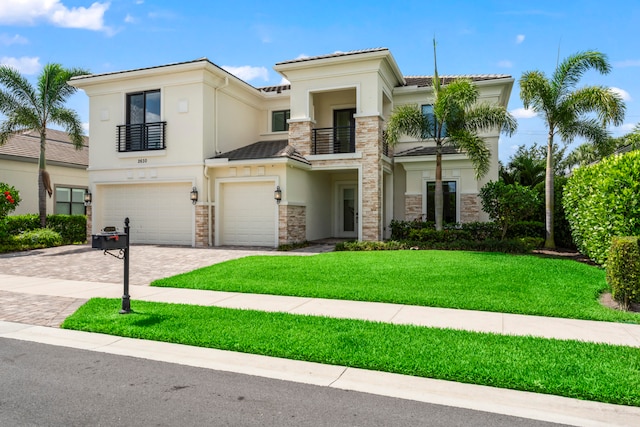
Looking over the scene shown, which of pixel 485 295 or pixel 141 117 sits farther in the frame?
pixel 141 117

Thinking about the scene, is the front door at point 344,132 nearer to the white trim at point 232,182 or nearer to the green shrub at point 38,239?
the white trim at point 232,182

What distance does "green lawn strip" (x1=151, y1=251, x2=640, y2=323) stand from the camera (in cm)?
728

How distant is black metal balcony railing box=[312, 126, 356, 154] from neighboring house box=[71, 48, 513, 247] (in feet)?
0.16

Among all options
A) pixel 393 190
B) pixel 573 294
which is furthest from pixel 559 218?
pixel 573 294

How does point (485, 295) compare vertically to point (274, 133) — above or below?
below

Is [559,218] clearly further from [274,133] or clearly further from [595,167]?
[274,133]

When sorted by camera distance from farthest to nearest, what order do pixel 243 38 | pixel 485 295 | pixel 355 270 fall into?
pixel 243 38 → pixel 355 270 → pixel 485 295

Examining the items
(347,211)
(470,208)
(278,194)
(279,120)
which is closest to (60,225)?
(278,194)

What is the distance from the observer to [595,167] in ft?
34.7

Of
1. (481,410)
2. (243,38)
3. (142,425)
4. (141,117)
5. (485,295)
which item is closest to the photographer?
(142,425)

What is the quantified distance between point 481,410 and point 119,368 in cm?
365

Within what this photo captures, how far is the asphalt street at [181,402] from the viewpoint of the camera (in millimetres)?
3496

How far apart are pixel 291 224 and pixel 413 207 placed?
5396 mm

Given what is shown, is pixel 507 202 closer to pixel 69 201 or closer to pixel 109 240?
pixel 109 240
